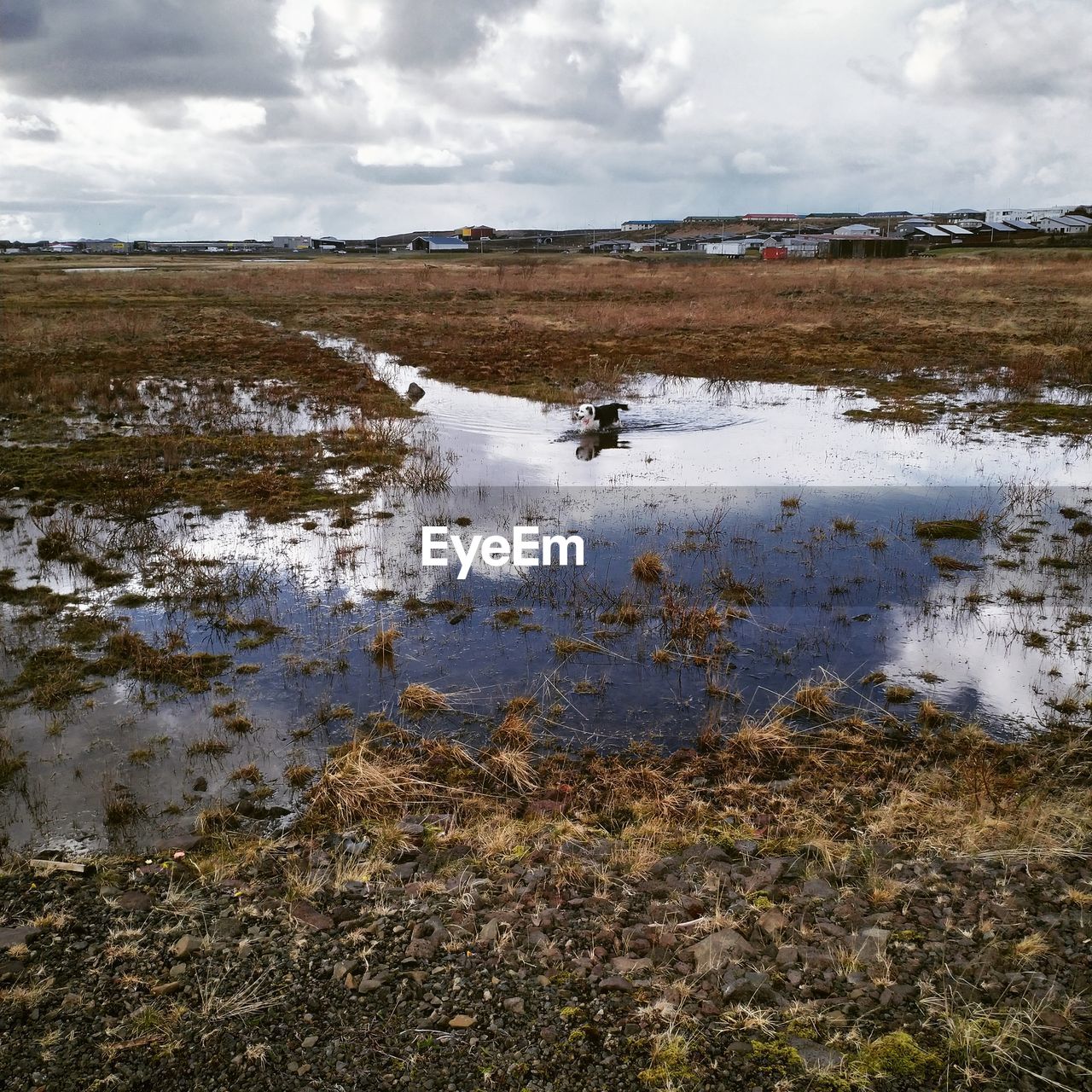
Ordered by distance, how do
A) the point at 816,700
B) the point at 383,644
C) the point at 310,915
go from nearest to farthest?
the point at 310,915
the point at 816,700
the point at 383,644

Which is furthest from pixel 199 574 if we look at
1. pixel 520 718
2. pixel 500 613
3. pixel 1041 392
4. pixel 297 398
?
pixel 1041 392

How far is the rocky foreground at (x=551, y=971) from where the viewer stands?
4875 millimetres

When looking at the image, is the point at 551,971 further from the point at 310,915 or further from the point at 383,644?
the point at 383,644

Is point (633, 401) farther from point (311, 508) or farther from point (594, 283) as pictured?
point (594, 283)

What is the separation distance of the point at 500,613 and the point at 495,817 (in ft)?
14.9

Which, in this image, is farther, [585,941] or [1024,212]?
[1024,212]

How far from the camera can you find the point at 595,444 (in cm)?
2130

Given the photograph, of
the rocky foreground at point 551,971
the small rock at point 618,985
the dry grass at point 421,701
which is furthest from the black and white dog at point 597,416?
the small rock at point 618,985

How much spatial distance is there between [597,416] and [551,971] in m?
18.4

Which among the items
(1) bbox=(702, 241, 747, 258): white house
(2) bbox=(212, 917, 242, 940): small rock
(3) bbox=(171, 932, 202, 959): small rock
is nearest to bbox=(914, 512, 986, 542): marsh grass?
(2) bbox=(212, 917, 242, 940): small rock

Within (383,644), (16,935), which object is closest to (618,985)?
(16,935)

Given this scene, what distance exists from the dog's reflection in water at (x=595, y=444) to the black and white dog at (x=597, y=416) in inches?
17.4

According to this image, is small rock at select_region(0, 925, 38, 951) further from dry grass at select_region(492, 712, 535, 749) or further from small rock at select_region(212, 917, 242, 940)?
dry grass at select_region(492, 712, 535, 749)

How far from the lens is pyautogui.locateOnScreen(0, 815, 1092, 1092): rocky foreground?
4875mm
